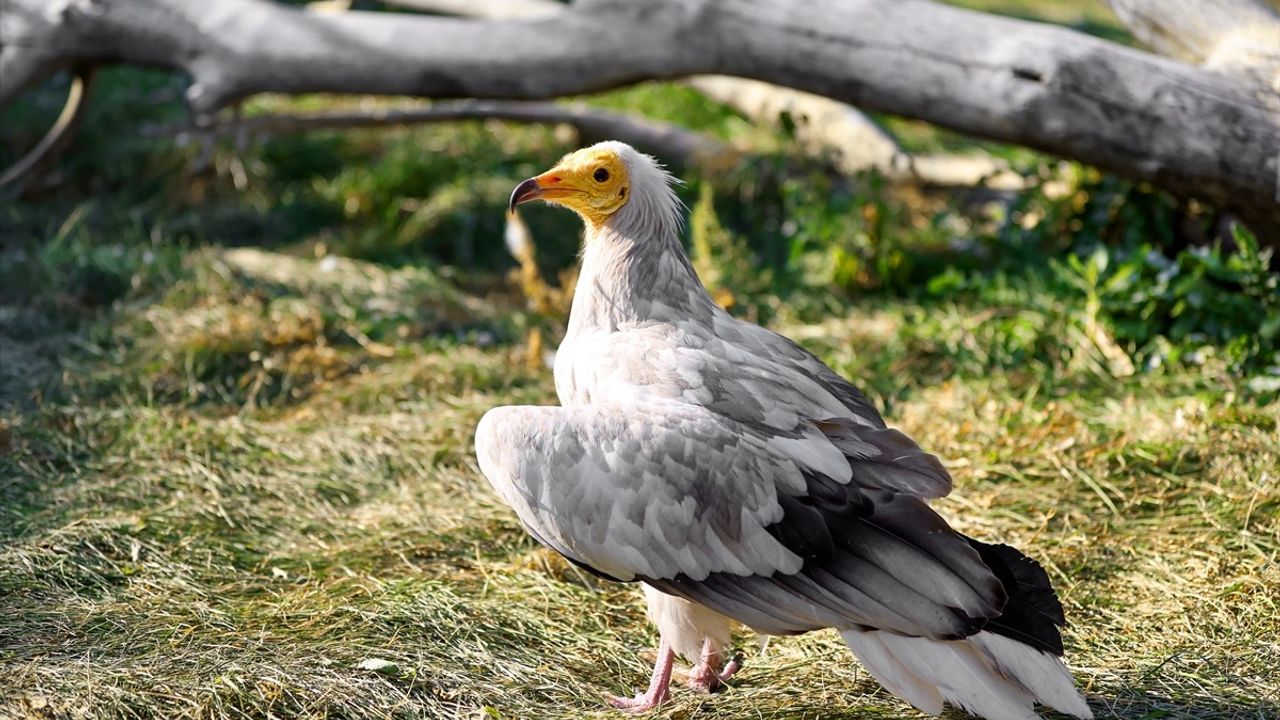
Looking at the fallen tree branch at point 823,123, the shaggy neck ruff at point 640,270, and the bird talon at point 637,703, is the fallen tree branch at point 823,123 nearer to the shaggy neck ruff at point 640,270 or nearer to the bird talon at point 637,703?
the shaggy neck ruff at point 640,270

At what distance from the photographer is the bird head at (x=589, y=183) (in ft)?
10.3

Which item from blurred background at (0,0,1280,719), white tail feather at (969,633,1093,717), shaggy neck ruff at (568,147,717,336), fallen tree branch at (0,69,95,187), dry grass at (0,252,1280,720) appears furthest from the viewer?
fallen tree branch at (0,69,95,187)

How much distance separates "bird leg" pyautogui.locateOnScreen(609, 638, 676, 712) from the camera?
113 inches

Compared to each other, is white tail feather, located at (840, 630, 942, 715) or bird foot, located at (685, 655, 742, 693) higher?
white tail feather, located at (840, 630, 942, 715)

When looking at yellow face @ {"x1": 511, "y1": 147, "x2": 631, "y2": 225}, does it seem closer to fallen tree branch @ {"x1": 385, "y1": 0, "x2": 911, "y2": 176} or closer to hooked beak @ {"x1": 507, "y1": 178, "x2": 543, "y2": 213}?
hooked beak @ {"x1": 507, "y1": 178, "x2": 543, "y2": 213}

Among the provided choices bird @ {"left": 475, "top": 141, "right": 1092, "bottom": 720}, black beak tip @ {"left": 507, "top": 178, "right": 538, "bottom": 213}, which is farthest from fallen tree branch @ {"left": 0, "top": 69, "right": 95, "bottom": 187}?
bird @ {"left": 475, "top": 141, "right": 1092, "bottom": 720}

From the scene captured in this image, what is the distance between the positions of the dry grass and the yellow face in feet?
3.34

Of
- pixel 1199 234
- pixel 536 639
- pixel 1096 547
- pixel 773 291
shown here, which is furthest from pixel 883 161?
pixel 536 639

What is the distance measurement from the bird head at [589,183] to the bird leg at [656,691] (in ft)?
3.63

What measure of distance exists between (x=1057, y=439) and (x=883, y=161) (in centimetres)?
249

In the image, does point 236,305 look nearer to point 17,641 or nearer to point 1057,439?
point 17,641

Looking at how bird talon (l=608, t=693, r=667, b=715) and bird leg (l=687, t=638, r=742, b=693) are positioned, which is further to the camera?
bird leg (l=687, t=638, r=742, b=693)

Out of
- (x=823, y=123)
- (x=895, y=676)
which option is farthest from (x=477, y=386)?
(x=823, y=123)

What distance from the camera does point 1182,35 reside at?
4434 millimetres
